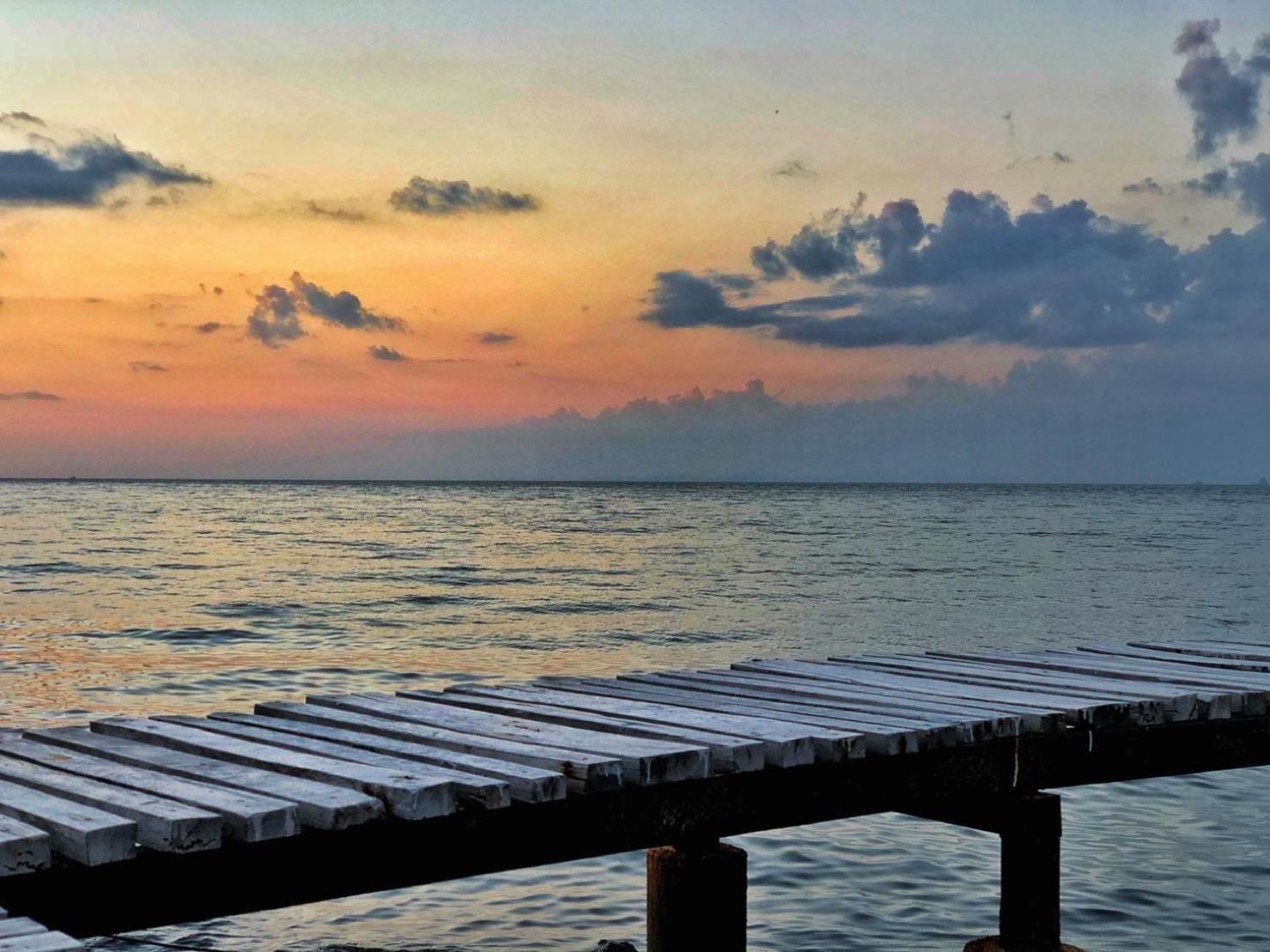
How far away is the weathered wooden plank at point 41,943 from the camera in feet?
11.4

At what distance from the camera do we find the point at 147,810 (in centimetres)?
466

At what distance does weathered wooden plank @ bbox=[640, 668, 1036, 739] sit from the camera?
6.90 meters

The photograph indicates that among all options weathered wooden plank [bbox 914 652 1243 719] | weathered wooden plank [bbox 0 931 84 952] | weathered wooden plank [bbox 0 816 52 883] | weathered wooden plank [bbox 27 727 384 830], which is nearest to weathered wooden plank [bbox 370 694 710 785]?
weathered wooden plank [bbox 27 727 384 830]

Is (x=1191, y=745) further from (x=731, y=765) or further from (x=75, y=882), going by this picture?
(x=75, y=882)

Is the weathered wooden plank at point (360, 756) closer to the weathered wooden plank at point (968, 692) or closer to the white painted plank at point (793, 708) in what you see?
the white painted plank at point (793, 708)

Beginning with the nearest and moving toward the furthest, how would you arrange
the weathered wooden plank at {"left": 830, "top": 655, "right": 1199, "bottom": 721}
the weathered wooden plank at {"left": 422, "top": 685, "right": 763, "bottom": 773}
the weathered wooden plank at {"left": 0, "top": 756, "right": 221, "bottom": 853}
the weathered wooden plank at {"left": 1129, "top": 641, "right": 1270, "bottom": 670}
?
the weathered wooden plank at {"left": 0, "top": 756, "right": 221, "bottom": 853} → the weathered wooden plank at {"left": 422, "top": 685, "right": 763, "bottom": 773} → the weathered wooden plank at {"left": 830, "top": 655, "right": 1199, "bottom": 721} → the weathered wooden plank at {"left": 1129, "top": 641, "right": 1270, "bottom": 670}

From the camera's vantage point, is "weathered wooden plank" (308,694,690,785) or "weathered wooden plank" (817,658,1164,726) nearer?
"weathered wooden plank" (308,694,690,785)

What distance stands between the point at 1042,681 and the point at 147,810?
553 cm

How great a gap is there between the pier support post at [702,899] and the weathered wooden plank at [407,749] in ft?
5.28

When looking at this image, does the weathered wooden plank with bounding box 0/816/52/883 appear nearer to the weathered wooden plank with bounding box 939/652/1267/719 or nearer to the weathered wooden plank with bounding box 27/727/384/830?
the weathered wooden plank with bounding box 27/727/384/830

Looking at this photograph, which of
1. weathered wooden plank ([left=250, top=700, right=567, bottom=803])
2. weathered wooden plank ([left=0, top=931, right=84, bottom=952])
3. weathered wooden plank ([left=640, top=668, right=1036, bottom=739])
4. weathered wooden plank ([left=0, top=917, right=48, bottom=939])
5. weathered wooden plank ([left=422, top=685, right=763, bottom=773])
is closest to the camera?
weathered wooden plank ([left=0, top=931, right=84, bottom=952])

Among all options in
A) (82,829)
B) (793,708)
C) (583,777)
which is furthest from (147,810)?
(793,708)

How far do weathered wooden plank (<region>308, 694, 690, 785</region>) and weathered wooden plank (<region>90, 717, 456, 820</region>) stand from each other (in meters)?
0.74

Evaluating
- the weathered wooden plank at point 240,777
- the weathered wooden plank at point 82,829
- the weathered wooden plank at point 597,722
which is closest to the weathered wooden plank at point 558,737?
the weathered wooden plank at point 597,722
